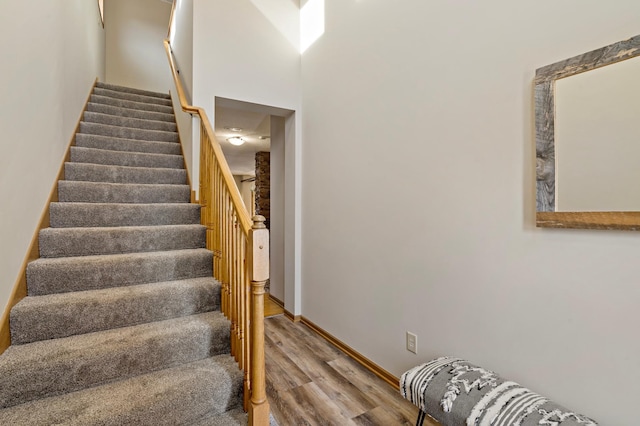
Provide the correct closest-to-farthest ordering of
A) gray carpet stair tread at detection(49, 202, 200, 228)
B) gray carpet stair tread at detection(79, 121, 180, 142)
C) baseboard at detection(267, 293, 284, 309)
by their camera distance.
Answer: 1. gray carpet stair tread at detection(49, 202, 200, 228)
2. gray carpet stair tread at detection(79, 121, 180, 142)
3. baseboard at detection(267, 293, 284, 309)

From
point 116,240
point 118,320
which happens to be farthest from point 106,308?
point 116,240

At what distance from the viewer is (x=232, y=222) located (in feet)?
5.37

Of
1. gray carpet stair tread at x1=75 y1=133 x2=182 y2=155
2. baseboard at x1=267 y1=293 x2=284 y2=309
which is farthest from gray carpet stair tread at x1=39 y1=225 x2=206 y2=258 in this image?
baseboard at x1=267 y1=293 x2=284 y2=309

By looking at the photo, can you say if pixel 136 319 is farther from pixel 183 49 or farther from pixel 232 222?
pixel 183 49

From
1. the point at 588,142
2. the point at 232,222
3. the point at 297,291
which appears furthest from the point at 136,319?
the point at 588,142

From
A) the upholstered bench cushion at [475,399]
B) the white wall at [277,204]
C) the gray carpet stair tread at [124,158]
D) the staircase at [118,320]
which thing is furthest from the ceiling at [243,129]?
the upholstered bench cushion at [475,399]

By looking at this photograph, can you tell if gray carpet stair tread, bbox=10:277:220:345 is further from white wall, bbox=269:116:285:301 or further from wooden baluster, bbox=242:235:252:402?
white wall, bbox=269:116:285:301

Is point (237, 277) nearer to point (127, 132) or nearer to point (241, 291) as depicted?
point (241, 291)

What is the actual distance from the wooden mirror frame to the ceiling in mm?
2744

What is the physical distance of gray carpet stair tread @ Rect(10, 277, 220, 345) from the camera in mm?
1463

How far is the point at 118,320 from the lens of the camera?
1.63m

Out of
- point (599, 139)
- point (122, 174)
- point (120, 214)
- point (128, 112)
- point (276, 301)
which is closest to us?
point (599, 139)

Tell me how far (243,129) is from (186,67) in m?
1.74

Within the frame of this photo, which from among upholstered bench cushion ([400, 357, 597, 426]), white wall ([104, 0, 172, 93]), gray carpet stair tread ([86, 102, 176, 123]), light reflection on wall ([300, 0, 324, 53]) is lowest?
upholstered bench cushion ([400, 357, 597, 426])
